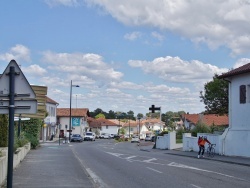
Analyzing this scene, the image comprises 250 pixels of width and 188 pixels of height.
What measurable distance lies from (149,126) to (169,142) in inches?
5032

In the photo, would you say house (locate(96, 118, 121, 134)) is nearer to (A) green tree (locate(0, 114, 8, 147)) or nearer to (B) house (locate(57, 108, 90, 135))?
(B) house (locate(57, 108, 90, 135))

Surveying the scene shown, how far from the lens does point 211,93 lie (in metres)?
67.4

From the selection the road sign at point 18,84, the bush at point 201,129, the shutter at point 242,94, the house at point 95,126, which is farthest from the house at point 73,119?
the road sign at point 18,84

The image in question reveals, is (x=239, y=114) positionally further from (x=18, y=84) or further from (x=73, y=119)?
(x=73, y=119)

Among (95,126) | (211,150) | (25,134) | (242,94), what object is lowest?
(211,150)

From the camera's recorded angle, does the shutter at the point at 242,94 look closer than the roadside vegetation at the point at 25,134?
No

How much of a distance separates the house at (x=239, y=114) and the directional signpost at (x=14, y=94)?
86.7 ft

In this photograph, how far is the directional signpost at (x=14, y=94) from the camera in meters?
7.35

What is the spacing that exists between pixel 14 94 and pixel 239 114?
2858 centimetres

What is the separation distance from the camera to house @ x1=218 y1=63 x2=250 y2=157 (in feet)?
107

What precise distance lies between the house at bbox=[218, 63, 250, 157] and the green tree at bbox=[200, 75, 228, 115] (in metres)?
31.1

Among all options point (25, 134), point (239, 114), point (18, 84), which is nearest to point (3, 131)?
point (18, 84)

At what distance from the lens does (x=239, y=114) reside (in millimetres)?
33844

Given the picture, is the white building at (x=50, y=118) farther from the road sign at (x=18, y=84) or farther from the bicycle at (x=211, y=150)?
the road sign at (x=18, y=84)
